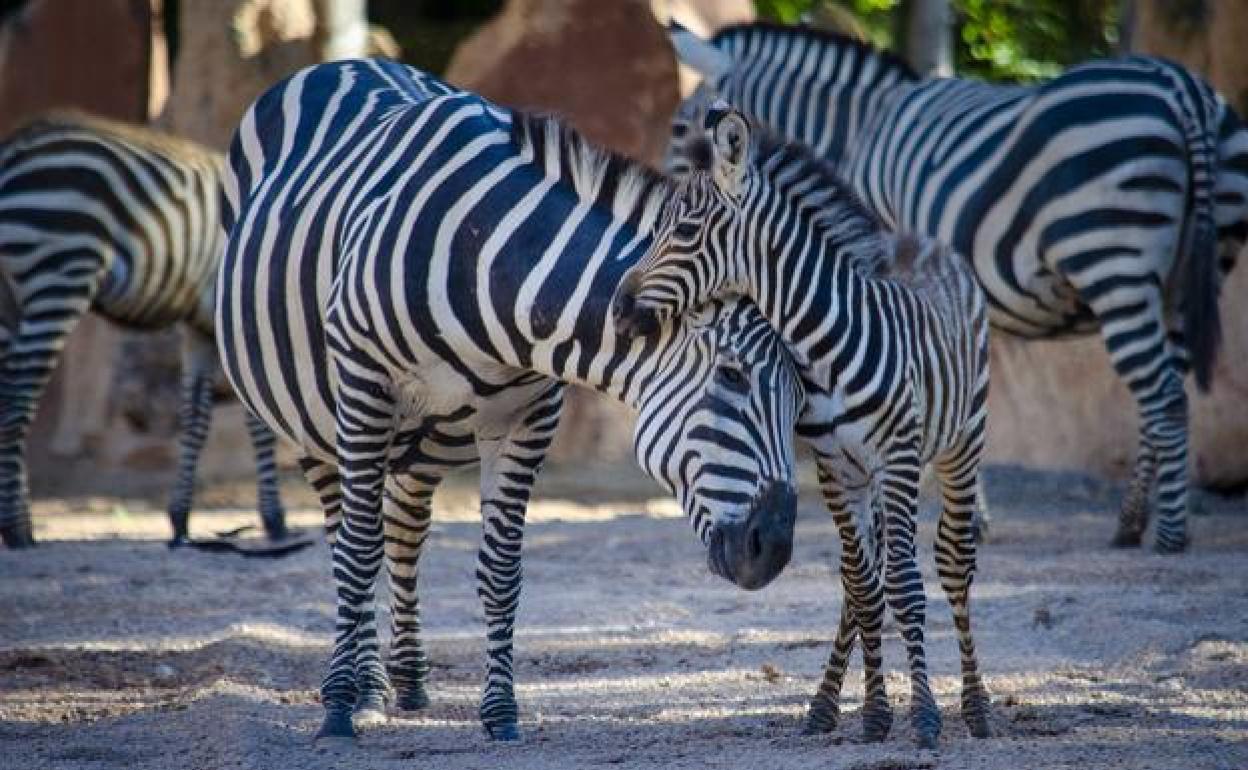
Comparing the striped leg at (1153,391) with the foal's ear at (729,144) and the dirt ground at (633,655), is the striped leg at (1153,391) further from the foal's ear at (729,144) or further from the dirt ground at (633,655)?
the foal's ear at (729,144)

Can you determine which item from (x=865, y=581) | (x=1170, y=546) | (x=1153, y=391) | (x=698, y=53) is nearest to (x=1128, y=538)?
(x=1170, y=546)

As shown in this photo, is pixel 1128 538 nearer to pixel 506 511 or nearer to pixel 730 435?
pixel 506 511

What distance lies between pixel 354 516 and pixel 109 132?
17.9 ft

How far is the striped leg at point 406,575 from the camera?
605 centimetres

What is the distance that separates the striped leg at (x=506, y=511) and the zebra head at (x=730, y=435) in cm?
74

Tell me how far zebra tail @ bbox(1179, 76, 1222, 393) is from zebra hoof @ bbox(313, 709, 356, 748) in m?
4.64

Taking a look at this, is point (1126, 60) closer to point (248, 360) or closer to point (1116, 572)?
point (1116, 572)

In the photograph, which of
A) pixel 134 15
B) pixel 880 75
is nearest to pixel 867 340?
pixel 880 75

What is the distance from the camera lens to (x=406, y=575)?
6133mm

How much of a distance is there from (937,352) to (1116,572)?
10.7 feet

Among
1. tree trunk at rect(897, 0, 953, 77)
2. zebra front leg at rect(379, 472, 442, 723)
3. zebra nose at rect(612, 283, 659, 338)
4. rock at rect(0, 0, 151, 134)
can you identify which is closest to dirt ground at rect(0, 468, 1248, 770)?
zebra front leg at rect(379, 472, 442, 723)

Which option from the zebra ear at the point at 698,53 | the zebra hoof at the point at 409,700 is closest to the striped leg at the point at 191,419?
the zebra ear at the point at 698,53

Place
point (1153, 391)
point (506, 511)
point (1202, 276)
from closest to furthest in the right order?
point (506, 511) < point (1202, 276) < point (1153, 391)

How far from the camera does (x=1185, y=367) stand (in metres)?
9.13
